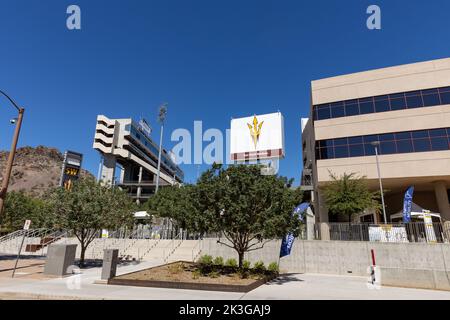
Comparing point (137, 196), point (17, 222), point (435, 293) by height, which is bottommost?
point (435, 293)

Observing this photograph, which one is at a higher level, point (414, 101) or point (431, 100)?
point (414, 101)

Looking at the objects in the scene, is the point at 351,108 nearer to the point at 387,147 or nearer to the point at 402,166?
the point at 387,147

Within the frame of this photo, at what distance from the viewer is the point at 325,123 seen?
2803cm

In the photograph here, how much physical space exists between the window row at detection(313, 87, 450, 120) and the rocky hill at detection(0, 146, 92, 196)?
12455cm

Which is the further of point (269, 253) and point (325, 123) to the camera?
point (325, 123)

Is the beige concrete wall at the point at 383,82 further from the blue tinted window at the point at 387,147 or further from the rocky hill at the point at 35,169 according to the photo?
the rocky hill at the point at 35,169

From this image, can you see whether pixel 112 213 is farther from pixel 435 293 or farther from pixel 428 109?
pixel 428 109

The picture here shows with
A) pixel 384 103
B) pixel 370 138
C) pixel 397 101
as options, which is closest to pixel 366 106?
pixel 384 103

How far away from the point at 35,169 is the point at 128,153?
11277cm

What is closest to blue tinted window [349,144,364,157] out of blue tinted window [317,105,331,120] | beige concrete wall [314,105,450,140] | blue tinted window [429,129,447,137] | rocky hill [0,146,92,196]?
beige concrete wall [314,105,450,140]

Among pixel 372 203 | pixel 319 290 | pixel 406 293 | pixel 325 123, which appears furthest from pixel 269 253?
pixel 325 123

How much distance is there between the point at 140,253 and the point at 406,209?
21242 millimetres

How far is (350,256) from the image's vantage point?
680 inches

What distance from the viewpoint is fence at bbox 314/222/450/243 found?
55.6ft
